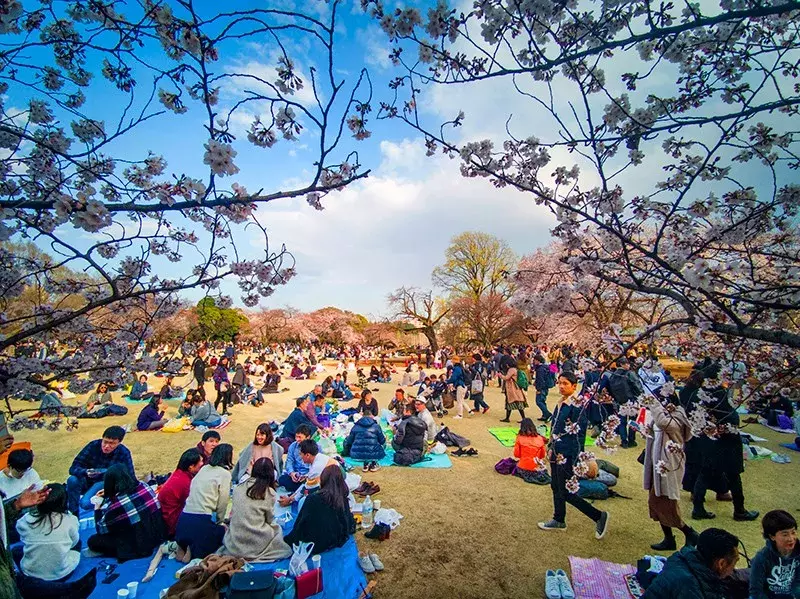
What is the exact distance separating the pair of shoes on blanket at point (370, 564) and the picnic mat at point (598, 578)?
6.28ft

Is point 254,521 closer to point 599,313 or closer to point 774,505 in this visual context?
point 774,505

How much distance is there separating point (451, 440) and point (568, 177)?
6.76 meters

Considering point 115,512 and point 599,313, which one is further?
point 599,313

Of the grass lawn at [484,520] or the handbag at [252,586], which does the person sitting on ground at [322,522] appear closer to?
the grass lawn at [484,520]

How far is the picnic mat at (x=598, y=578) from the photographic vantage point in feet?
12.1

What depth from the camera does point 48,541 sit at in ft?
11.2

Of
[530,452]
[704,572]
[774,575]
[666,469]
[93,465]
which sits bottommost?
[93,465]

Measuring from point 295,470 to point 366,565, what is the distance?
247 cm

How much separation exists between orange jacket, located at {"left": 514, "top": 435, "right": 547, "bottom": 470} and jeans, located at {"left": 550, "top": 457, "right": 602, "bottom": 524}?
1349mm

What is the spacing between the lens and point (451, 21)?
2.69m

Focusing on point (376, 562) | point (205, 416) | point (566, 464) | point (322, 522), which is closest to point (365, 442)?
point (322, 522)

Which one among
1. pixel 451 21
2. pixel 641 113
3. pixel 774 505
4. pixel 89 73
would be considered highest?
pixel 451 21

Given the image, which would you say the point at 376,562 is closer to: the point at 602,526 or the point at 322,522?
the point at 322,522

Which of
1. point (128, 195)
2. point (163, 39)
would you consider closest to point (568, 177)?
point (163, 39)
